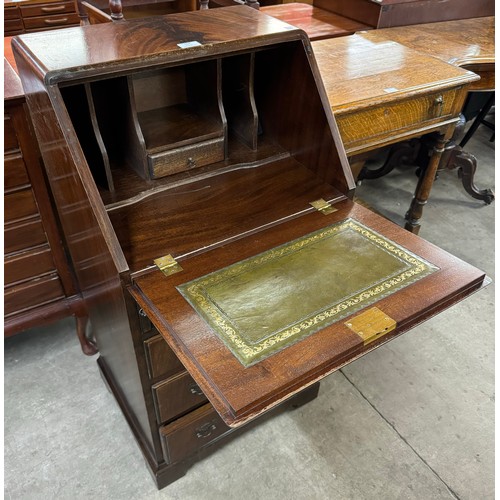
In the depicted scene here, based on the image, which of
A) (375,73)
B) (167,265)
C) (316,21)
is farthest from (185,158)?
(316,21)

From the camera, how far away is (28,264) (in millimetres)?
1626

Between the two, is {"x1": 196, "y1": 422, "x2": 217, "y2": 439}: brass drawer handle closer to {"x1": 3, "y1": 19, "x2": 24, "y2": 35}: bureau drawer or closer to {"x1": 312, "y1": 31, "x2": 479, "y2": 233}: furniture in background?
{"x1": 312, "y1": 31, "x2": 479, "y2": 233}: furniture in background

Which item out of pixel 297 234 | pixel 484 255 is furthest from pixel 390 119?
pixel 484 255

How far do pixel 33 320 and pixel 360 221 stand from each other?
4.03 feet

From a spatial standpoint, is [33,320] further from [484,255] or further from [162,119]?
[484,255]

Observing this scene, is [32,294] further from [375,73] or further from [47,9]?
[47,9]

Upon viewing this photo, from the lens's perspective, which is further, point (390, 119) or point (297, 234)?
point (390, 119)

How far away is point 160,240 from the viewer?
111 centimetres

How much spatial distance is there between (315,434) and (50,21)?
373 cm

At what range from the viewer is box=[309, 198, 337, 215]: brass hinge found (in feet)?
4.05

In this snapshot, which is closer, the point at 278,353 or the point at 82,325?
the point at 278,353

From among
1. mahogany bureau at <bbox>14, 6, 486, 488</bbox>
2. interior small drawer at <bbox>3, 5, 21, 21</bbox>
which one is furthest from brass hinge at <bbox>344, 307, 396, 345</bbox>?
interior small drawer at <bbox>3, 5, 21, 21</bbox>

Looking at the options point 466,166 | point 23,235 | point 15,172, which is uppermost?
point 15,172

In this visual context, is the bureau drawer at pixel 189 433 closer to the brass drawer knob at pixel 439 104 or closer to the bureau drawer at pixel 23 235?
the bureau drawer at pixel 23 235
